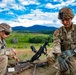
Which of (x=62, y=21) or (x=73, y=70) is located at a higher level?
(x=62, y=21)

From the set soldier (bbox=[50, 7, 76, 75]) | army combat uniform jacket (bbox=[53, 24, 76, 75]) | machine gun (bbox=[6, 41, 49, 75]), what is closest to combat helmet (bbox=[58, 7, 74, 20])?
soldier (bbox=[50, 7, 76, 75])

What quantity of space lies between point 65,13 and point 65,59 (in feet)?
3.85

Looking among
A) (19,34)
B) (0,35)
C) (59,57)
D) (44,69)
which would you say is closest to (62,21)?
(59,57)

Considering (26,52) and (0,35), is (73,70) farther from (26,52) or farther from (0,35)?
(26,52)

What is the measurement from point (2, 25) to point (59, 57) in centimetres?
167

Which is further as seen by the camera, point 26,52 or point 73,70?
point 26,52

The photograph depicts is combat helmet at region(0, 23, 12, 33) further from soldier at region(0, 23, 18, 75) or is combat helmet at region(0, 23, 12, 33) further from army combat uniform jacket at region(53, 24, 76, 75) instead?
army combat uniform jacket at region(53, 24, 76, 75)

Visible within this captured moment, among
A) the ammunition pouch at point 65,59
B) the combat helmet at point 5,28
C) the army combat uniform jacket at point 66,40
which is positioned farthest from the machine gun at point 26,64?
the combat helmet at point 5,28

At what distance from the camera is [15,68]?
1187 centimetres

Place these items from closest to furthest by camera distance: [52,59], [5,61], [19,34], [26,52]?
[5,61]
[52,59]
[26,52]
[19,34]

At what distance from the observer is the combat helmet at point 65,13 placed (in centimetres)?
960

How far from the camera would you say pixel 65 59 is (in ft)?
32.4

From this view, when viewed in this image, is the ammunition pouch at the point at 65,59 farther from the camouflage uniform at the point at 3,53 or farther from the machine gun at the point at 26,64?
the machine gun at the point at 26,64

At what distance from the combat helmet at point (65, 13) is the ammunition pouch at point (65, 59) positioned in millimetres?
906
